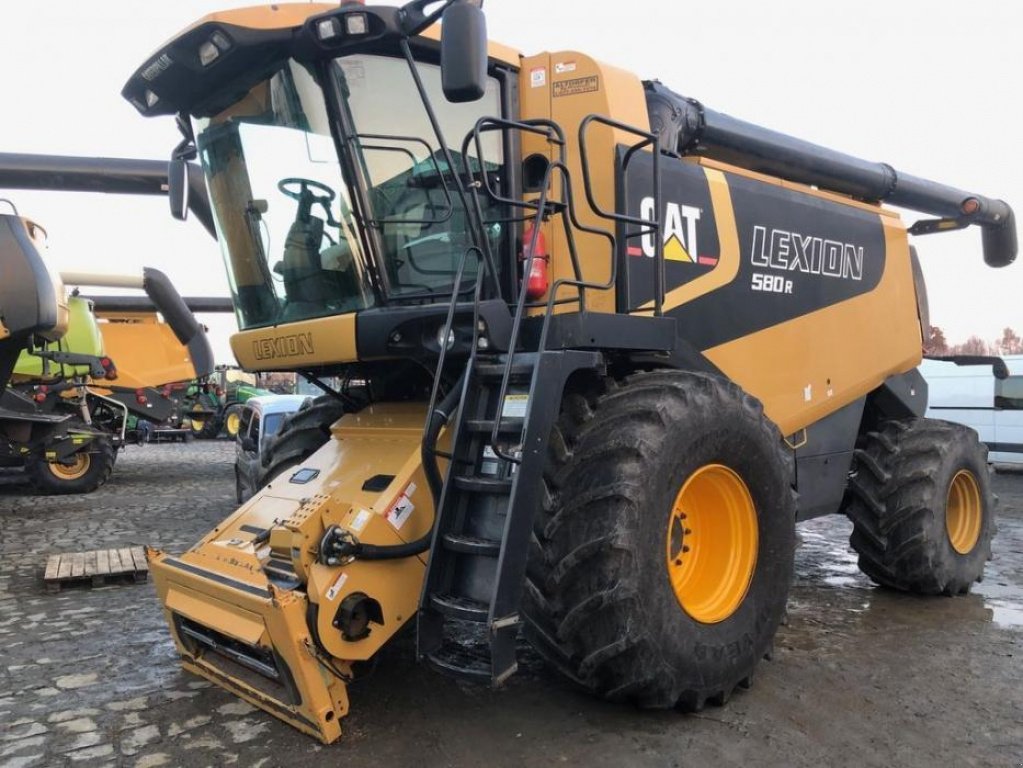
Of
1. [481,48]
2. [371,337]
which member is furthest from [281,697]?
[481,48]

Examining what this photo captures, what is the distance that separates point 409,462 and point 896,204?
15.5 ft

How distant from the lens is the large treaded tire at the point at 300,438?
15.5ft

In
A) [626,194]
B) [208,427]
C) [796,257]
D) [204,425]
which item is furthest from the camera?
[208,427]

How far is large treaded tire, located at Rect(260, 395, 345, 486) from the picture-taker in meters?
4.72

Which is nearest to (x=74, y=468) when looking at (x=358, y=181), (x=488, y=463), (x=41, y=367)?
(x=41, y=367)

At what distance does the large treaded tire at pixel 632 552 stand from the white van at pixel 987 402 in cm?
1104

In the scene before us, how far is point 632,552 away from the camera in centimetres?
291

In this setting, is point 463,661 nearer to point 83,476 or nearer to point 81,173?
point 81,173

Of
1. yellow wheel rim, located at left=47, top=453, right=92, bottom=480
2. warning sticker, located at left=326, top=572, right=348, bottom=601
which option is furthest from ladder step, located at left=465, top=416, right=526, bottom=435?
yellow wheel rim, located at left=47, top=453, right=92, bottom=480

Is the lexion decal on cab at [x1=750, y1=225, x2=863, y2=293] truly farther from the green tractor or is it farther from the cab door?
the green tractor

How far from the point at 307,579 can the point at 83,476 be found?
10.0m

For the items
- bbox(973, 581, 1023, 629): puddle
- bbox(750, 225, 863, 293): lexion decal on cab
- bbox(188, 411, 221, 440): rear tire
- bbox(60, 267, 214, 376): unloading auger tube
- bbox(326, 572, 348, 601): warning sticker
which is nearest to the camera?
bbox(326, 572, 348, 601): warning sticker

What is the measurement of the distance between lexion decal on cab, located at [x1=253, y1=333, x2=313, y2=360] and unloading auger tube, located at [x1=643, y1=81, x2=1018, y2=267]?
2.06 metres

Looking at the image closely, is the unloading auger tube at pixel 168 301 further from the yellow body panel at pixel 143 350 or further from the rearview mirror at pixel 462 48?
the rearview mirror at pixel 462 48
